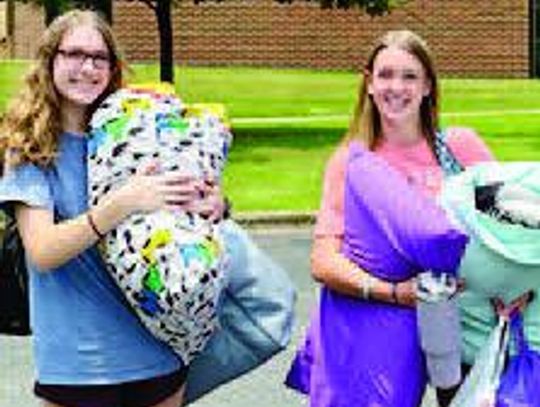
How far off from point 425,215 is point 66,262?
0.81 metres

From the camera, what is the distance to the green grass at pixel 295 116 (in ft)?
53.8

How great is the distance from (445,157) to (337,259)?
384 mm

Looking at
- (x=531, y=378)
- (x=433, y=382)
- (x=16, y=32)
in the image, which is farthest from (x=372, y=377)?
(x=16, y=32)

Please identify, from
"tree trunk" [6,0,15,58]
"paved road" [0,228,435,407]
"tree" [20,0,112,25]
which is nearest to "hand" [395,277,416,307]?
"paved road" [0,228,435,407]

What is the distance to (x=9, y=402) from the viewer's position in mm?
7164

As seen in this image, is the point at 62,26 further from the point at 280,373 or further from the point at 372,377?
the point at 280,373

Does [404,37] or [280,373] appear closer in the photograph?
[404,37]

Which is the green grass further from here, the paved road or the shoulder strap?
the paved road

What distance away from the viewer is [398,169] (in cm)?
362

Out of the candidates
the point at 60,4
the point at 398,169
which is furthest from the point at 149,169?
the point at 60,4

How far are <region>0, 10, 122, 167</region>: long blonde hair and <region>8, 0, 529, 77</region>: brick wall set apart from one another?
1689 inches

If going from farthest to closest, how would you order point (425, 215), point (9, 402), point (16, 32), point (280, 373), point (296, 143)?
point (16, 32), point (296, 143), point (280, 373), point (9, 402), point (425, 215)

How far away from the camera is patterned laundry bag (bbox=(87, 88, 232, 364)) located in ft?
10.6

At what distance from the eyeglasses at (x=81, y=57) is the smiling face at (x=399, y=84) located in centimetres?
67
